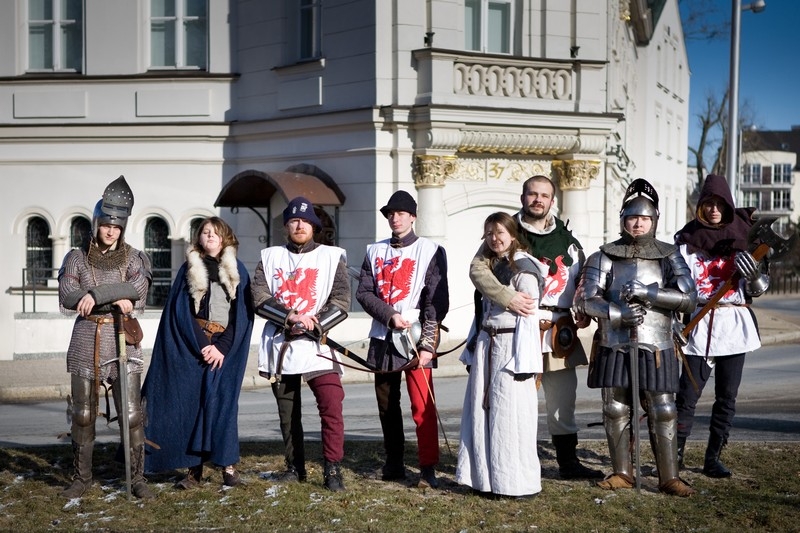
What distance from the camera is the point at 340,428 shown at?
7.40m

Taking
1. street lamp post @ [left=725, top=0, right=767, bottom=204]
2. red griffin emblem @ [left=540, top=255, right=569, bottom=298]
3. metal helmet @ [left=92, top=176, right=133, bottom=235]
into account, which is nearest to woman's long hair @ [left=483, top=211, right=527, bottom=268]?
red griffin emblem @ [left=540, top=255, right=569, bottom=298]

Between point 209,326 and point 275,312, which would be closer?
point 275,312

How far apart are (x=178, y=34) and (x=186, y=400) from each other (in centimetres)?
1489

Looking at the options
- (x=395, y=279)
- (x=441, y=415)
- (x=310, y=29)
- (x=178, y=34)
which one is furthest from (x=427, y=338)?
(x=178, y=34)

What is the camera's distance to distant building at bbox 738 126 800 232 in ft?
352

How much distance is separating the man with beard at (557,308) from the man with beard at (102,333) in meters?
2.44

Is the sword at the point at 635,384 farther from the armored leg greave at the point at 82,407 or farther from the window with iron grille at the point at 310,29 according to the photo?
the window with iron grille at the point at 310,29

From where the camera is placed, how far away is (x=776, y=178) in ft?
357

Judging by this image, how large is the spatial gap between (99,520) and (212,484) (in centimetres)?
104

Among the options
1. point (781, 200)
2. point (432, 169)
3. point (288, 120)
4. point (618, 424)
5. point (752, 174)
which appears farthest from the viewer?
point (752, 174)

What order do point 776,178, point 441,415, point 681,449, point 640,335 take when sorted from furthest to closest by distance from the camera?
point 776,178, point 441,415, point 681,449, point 640,335

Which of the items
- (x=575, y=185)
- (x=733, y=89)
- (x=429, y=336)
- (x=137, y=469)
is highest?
(x=733, y=89)

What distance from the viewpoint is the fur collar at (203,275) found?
737 cm

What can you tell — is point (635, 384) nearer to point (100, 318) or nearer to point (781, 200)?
point (100, 318)
